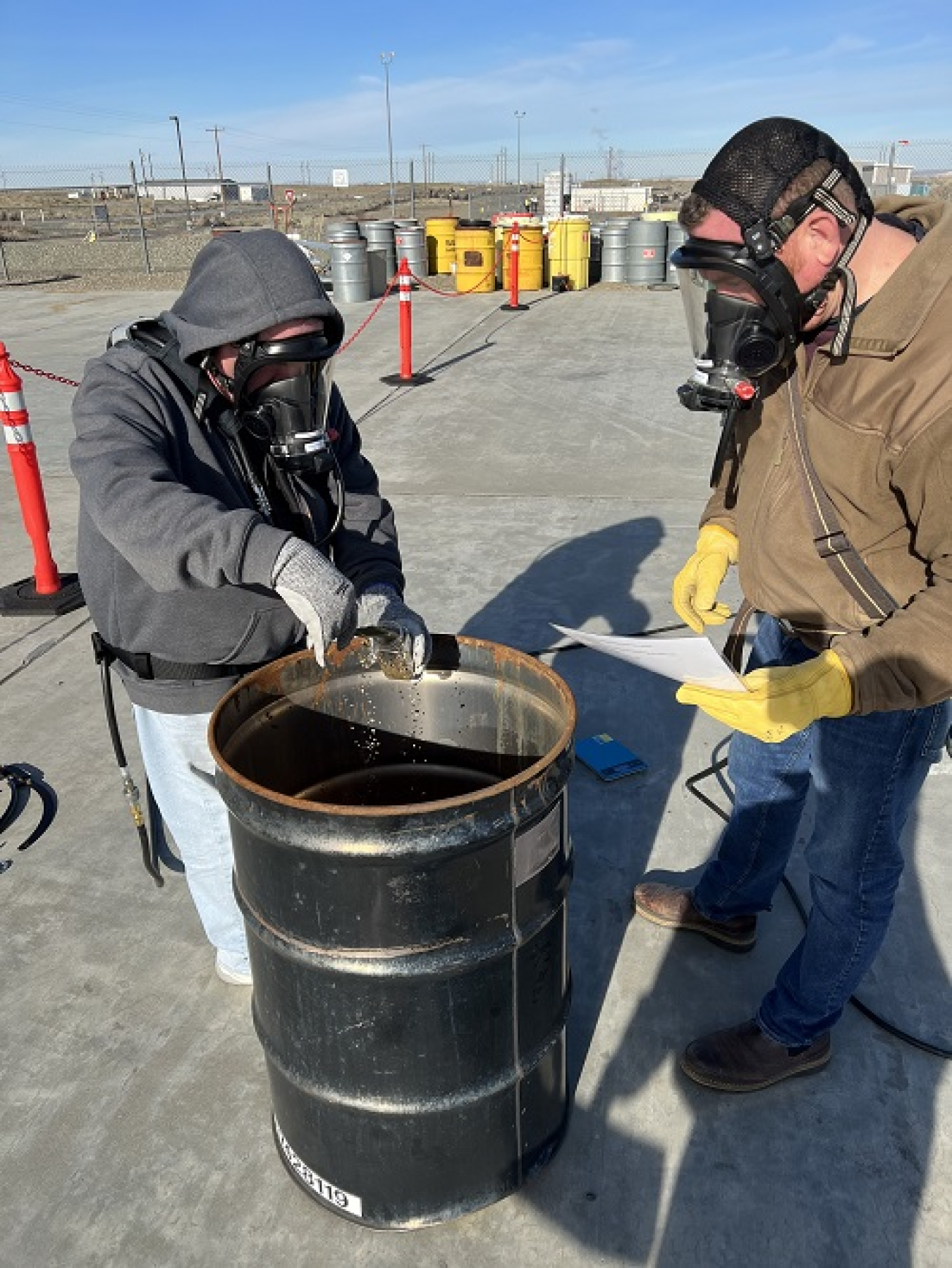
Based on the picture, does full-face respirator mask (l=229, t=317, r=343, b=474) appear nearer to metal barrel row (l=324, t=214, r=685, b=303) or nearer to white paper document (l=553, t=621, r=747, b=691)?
white paper document (l=553, t=621, r=747, b=691)

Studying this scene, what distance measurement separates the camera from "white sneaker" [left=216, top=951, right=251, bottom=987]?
2512 millimetres

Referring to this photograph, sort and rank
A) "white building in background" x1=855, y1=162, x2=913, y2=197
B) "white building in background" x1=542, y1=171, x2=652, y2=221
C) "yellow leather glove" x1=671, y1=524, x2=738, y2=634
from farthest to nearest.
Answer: "white building in background" x1=542, y1=171, x2=652, y2=221 < "white building in background" x1=855, y1=162, x2=913, y2=197 < "yellow leather glove" x1=671, y1=524, x2=738, y2=634

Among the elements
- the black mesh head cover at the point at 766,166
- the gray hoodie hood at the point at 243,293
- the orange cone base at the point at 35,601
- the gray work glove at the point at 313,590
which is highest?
the black mesh head cover at the point at 766,166

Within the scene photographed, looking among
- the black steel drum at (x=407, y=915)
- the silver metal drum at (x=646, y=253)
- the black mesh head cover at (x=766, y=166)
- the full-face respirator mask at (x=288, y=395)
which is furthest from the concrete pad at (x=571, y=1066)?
the silver metal drum at (x=646, y=253)

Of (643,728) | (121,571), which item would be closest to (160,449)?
(121,571)

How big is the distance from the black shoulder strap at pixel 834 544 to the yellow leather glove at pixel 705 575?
0.58m

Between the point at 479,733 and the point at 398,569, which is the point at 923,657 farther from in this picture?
the point at 398,569

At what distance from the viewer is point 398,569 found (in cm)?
251

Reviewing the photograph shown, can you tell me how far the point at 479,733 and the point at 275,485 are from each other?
744mm

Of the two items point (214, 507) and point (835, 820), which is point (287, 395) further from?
point (835, 820)

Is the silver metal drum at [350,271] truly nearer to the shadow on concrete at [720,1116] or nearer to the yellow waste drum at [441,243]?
the yellow waste drum at [441,243]

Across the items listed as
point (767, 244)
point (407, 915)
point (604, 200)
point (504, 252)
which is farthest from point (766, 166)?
point (604, 200)

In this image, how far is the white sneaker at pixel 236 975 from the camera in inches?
98.9

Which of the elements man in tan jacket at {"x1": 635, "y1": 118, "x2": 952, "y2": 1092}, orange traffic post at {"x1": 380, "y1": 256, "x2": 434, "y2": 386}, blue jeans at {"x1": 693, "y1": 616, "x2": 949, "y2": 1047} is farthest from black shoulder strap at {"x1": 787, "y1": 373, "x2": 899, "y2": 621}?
orange traffic post at {"x1": 380, "y1": 256, "x2": 434, "y2": 386}
